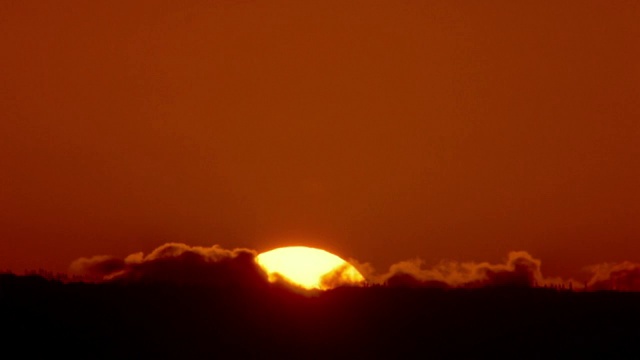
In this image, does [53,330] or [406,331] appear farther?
[406,331]

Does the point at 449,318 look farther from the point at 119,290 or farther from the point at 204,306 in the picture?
the point at 119,290

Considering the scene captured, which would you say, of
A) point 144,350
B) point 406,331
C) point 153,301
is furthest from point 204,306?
point 406,331

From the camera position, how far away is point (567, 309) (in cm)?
3053

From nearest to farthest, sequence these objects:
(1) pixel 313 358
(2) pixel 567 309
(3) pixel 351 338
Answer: (1) pixel 313 358 → (3) pixel 351 338 → (2) pixel 567 309

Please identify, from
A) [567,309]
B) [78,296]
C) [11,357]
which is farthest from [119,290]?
[567,309]

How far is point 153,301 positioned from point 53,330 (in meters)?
3.18

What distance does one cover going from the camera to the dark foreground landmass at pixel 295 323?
25.9 metres

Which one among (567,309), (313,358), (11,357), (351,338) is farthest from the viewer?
(567,309)

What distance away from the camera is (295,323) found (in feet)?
92.6

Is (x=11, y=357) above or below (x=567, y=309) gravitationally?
below

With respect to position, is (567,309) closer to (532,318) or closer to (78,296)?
(532,318)

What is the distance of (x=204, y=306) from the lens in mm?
28438

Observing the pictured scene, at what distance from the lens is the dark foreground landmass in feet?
85.1

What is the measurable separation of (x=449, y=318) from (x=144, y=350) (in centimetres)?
846
